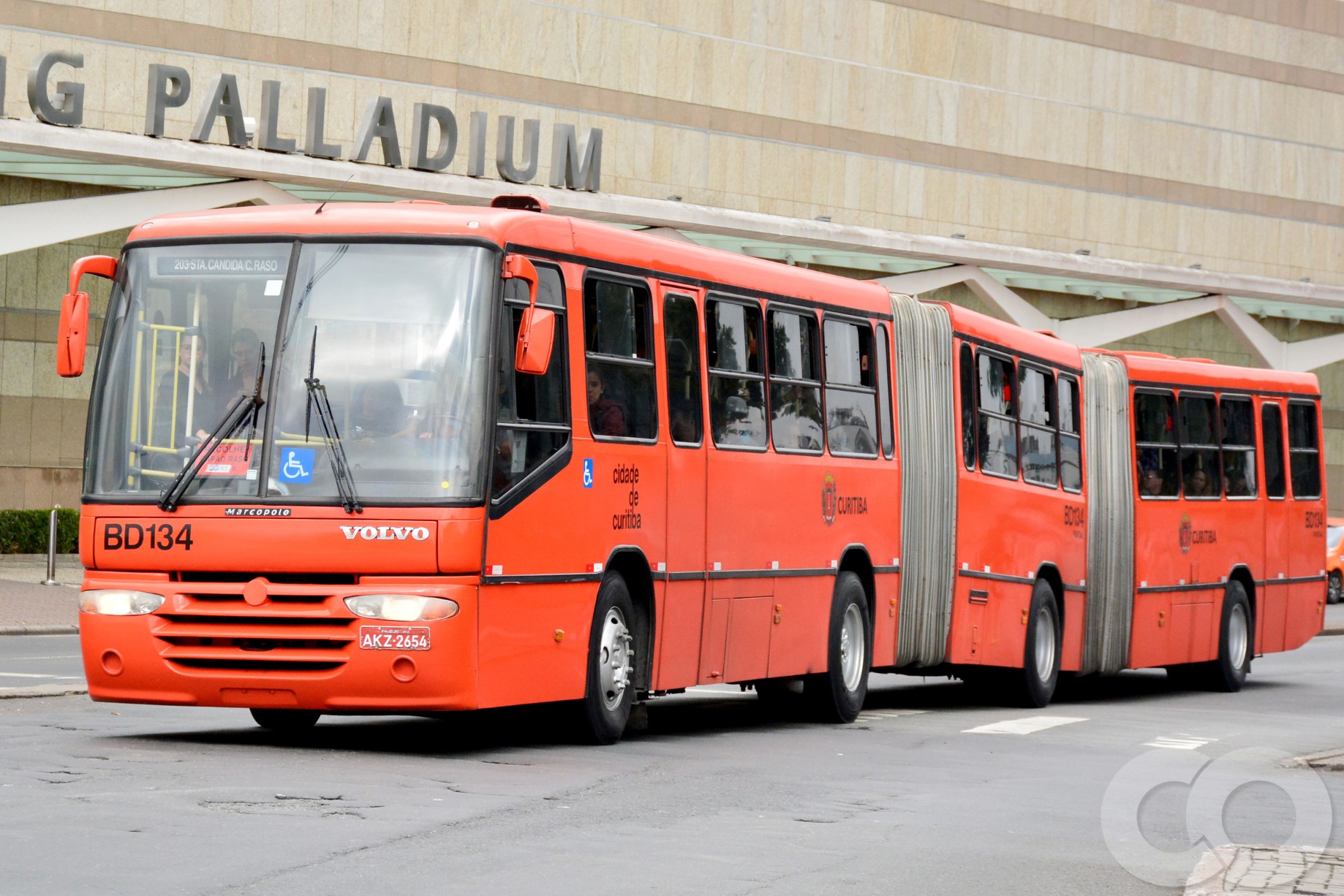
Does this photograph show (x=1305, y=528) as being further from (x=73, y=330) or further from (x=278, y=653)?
(x=73, y=330)

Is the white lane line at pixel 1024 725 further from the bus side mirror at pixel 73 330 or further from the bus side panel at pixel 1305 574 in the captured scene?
the bus side panel at pixel 1305 574

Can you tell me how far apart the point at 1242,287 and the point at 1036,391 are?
31319 mm

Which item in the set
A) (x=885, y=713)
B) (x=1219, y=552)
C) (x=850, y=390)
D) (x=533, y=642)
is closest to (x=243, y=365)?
(x=533, y=642)

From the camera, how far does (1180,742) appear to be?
15.8 m

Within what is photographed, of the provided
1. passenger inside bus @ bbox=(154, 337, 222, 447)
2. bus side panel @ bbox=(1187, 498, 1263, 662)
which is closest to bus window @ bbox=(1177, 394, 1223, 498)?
bus side panel @ bbox=(1187, 498, 1263, 662)

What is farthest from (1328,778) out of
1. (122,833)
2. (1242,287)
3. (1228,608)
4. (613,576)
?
(1242,287)

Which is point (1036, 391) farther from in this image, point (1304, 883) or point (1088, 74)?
point (1088, 74)

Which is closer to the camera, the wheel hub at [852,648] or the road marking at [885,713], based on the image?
Result: the wheel hub at [852,648]

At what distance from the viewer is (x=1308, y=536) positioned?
25.1 m

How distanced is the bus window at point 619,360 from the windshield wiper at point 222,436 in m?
2.01

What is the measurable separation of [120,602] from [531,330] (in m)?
2.65

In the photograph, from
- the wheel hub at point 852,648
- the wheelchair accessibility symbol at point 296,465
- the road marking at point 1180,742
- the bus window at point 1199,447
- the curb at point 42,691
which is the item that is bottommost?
the road marking at point 1180,742

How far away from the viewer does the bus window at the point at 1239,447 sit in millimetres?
23531

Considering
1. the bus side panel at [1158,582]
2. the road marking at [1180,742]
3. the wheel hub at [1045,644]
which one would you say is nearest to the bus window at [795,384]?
the road marking at [1180,742]
